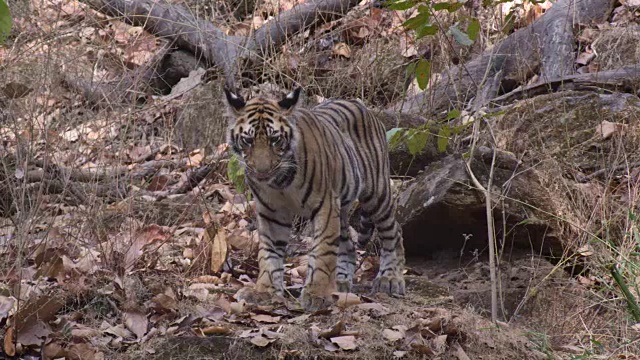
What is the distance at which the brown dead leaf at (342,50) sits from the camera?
10268 mm

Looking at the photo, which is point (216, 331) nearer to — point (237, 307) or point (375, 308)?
point (237, 307)

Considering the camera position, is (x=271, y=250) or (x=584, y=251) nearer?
(x=271, y=250)

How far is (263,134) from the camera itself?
5.91 m

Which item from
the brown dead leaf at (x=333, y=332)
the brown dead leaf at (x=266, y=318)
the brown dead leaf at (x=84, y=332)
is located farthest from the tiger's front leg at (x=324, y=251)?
the brown dead leaf at (x=84, y=332)

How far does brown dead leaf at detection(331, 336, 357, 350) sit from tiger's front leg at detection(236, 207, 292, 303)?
89 centimetres

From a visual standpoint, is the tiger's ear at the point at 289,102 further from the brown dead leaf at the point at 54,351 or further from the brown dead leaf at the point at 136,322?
the brown dead leaf at the point at 54,351

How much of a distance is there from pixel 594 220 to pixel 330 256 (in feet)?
8.16

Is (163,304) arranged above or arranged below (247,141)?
below

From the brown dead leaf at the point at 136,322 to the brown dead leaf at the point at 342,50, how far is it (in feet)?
17.4

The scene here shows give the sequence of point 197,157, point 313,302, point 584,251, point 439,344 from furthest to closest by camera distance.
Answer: point 197,157 → point 584,251 → point 313,302 → point 439,344

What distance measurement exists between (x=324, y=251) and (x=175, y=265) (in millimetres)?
1330

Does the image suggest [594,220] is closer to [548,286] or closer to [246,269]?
[548,286]

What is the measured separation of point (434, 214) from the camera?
7.56 meters

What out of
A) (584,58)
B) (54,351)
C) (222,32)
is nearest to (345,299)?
(54,351)
